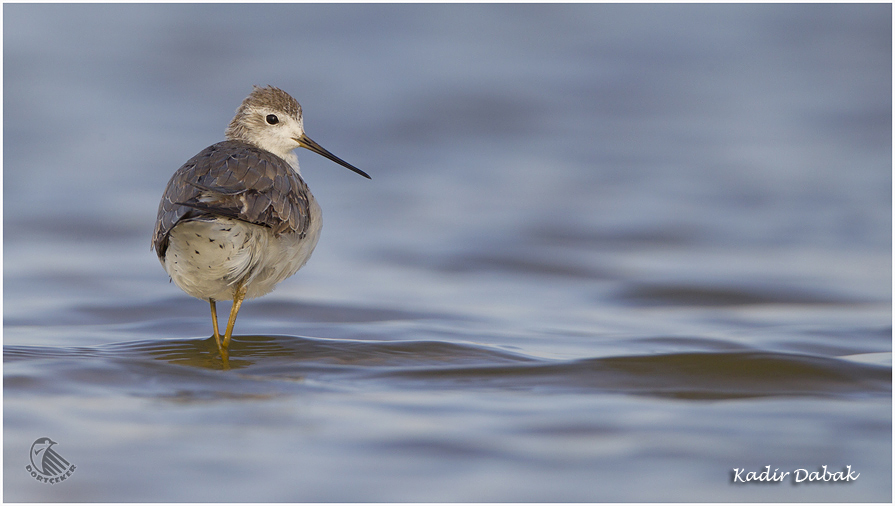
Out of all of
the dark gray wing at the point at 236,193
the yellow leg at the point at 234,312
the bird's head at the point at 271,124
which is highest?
the bird's head at the point at 271,124

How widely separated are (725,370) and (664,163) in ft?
17.9

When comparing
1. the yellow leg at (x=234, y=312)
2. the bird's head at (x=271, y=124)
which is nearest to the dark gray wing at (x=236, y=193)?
the yellow leg at (x=234, y=312)

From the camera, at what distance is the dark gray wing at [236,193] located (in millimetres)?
4805

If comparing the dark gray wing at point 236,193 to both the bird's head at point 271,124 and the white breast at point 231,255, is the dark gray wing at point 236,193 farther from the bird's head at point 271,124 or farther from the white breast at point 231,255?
the bird's head at point 271,124

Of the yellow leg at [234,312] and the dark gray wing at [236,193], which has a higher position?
the dark gray wing at [236,193]

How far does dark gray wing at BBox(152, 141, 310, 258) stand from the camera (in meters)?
4.80

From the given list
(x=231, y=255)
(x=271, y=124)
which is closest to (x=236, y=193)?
(x=231, y=255)

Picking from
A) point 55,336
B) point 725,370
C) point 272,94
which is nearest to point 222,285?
point 55,336

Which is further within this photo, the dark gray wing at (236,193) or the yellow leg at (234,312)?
the yellow leg at (234,312)

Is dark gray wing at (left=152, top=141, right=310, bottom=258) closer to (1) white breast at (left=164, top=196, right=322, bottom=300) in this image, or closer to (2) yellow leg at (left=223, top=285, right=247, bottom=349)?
(1) white breast at (left=164, top=196, right=322, bottom=300)

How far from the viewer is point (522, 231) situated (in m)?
8.24

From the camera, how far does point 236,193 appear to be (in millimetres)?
4969

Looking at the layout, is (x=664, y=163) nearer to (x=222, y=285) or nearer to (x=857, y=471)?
(x=222, y=285)

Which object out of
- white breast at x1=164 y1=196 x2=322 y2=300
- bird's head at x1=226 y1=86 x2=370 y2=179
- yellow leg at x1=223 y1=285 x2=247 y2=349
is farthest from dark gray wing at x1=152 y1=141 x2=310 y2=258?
bird's head at x1=226 y1=86 x2=370 y2=179
